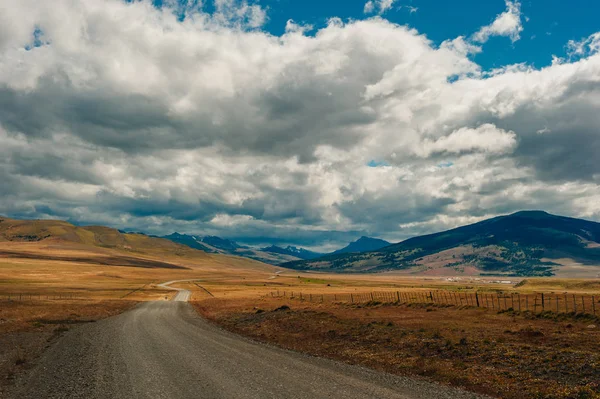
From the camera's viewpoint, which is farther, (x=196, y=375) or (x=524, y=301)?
(x=524, y=301)

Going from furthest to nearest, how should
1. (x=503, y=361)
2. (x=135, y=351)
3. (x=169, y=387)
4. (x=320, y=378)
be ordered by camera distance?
(x=135, y=351) < (x=503, y=361) < (x=320, y=378) < (x=169, y=387)

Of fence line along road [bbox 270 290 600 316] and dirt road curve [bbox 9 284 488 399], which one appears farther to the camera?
fence line along road [bbox 270 290 600 316]

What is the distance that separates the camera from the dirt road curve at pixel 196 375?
Answer: 19.1 metres

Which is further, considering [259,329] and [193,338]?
[259,329]

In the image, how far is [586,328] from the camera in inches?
1359

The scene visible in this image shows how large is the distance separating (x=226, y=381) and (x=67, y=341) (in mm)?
22400

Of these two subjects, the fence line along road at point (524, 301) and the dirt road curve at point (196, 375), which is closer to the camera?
the dirt road curve at point (196, 375)

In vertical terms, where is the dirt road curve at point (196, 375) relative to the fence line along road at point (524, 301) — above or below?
above

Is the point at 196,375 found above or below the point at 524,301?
above

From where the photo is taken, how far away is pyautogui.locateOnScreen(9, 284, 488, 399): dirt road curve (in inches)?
750

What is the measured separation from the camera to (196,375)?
72.5ft

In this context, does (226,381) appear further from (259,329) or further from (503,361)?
(259,329)

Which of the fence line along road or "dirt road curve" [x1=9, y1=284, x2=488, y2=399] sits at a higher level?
"dirt road curve" [x1=9, y1=284, x2=488, y2=399]

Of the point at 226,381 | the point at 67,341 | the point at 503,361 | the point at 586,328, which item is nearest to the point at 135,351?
the point at 67,341
